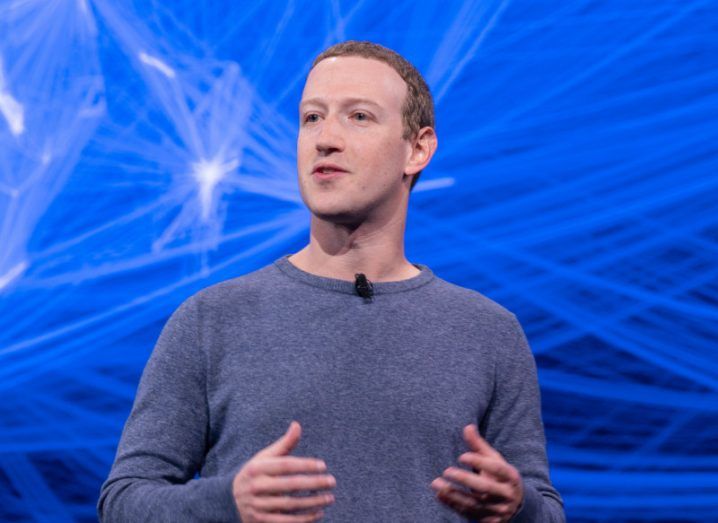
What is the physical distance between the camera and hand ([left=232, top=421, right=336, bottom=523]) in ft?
3.57

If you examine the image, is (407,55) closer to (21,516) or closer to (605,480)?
(605,480)

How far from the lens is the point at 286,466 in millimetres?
1092

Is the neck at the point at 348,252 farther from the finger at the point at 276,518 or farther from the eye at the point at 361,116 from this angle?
the finger at the point at 276,518

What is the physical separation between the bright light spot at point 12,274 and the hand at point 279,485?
1365 mm

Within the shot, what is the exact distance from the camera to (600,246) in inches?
84.7

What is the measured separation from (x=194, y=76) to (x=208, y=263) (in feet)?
1.63

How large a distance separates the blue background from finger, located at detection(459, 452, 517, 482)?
957 mm

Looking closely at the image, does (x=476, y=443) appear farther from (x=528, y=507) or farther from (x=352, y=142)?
(x=352, y=142)

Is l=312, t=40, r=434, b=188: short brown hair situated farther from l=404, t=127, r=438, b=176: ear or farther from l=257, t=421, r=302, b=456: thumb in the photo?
l=257, t=421, r=302, b=456: thumb

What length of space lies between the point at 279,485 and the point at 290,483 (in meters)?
0.02

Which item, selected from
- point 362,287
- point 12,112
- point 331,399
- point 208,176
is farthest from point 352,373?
point 12,112

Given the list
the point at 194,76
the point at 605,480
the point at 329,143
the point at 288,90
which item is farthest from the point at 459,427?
the point at 194,76

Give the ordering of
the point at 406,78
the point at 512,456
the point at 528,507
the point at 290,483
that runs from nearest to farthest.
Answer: the point at 290,483, the point at 528,507, the point at 512,456, the point at 406,78

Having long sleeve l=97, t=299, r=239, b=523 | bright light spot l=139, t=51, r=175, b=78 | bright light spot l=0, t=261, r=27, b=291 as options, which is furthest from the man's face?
bright light spot l=0, t=261, r=27, b=291
